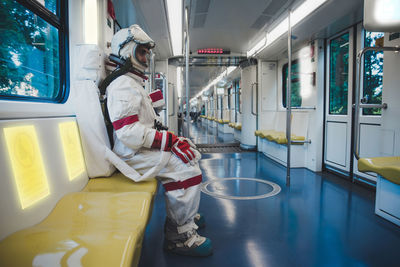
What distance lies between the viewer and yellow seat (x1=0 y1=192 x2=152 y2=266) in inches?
32.6

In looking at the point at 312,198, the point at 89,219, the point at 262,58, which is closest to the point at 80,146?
the point at 89,219

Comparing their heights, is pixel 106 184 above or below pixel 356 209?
above

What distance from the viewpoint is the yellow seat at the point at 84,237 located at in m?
0.83

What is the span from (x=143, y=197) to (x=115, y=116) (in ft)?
1.97

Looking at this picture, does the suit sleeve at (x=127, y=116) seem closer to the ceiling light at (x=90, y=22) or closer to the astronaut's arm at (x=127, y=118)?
the astronaut's arm at (x=127, y=118)

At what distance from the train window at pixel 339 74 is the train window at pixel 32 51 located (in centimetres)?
401

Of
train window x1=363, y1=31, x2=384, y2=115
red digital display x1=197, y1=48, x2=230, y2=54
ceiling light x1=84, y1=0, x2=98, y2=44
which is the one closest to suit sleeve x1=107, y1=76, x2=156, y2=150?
ceiling light x1=84, y1=0, x2=98, y2=44

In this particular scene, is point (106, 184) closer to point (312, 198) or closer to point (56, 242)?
point (56, 242)

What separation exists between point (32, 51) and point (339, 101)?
4288mm

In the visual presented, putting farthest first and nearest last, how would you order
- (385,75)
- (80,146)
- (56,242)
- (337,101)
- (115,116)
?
(337,101)
(385,75)
(80,146)
(115,116)
(56,242)

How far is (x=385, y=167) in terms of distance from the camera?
7.38 ft

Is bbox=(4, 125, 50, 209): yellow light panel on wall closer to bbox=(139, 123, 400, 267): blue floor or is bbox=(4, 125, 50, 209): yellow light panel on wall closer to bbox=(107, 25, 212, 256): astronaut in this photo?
bbox=(107, 25, 212, 256): astronaut

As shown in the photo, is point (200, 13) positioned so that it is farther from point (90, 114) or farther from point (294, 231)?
point (294, 231)

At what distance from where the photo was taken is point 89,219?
1160 mm
